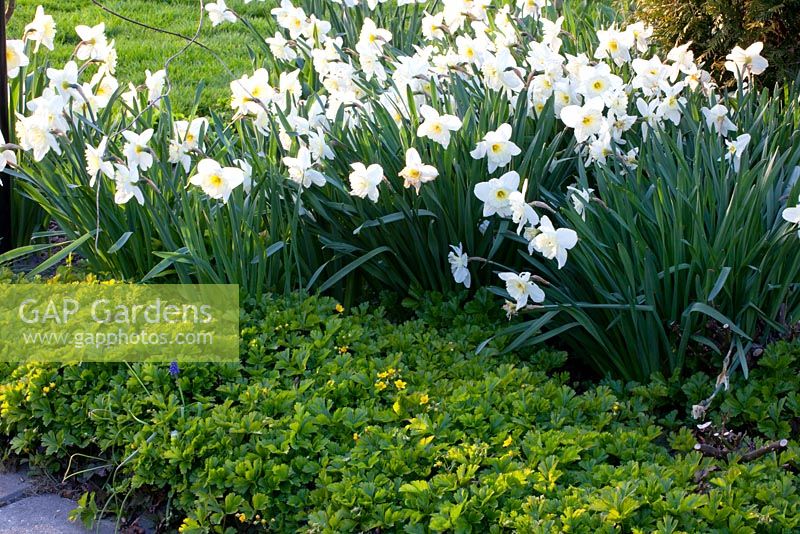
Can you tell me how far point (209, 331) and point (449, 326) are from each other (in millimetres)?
739

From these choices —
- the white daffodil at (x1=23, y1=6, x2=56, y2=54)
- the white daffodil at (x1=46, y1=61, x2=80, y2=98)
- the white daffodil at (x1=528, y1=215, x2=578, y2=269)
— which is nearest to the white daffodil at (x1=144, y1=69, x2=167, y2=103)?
the white daffodil at (x1=46, y1=61, x2=80, y2=98)

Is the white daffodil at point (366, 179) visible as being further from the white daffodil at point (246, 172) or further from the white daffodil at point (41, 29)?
the white daffodil at point (41, 29)

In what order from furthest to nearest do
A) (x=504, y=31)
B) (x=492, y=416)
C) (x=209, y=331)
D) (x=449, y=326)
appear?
(x=504, y=31), (x=449, y=326), (x=209, y=331), (x=492, y=416)

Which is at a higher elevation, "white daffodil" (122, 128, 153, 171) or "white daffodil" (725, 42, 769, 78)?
"white daffodil" (725, 42, 769, 78)

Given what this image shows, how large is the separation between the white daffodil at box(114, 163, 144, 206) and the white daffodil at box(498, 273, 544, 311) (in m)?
1.07

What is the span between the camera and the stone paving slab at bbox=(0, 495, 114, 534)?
2.23 m

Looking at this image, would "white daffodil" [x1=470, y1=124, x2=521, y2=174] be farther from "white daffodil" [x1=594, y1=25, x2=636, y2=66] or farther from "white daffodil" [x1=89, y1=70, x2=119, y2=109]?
"white daffodil" [x1=89, y1=70, x2=119, y2=109]

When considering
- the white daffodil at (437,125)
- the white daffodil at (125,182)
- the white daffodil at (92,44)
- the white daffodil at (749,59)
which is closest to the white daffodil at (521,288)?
the white daffodil at (437,125)

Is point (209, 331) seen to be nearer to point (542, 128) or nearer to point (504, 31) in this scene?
point (542, 128)

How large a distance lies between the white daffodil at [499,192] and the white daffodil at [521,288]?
0.21 meters

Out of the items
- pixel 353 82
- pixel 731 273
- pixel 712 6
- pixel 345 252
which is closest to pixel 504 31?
pixel 353 82

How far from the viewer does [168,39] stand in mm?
5766

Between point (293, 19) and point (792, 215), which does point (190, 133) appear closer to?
point (293, 19)

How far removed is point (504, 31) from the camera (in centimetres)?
354
